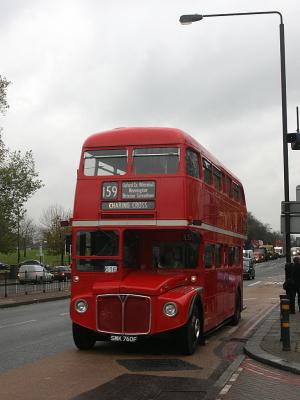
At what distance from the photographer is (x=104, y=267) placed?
36.7ft

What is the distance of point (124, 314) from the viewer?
1060 cm

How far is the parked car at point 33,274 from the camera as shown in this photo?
141 feet

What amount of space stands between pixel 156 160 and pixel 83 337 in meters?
3.68

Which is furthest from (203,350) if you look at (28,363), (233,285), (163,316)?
(233,285)

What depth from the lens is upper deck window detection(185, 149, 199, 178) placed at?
11594mm

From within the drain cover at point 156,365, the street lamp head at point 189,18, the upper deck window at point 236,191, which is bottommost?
the drain cover at point 156,365

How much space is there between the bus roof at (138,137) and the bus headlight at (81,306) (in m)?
3.11

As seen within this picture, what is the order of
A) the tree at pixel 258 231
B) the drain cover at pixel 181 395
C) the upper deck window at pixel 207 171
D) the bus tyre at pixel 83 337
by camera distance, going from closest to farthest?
1. the drain cover at pixel 181 395
2. the bus tyre at pixel 83 337
3. the upper deck window at pixel 207 171
4. the tree at pixel 258 231

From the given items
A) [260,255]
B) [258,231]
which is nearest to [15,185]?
[260,255]

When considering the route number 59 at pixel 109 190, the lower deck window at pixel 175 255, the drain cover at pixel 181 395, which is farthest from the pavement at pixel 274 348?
the route number 59 at pixel 109 190

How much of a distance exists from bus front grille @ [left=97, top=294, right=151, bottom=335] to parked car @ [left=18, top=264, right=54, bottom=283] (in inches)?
1261

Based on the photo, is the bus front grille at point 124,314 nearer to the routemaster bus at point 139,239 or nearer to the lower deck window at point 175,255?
the routemaster bus at point 139,239

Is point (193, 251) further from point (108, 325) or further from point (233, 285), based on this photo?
point (233, 285)

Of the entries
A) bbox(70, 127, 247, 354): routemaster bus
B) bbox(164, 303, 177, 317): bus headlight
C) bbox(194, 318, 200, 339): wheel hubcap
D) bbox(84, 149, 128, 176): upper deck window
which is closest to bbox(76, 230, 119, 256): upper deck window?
bbox(70, 127, 247, 354): routemaster bus
